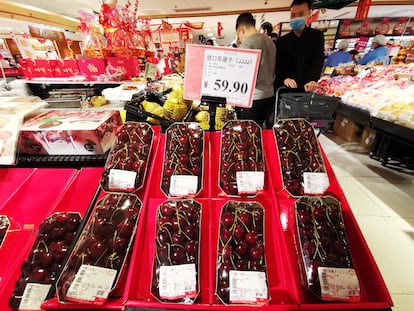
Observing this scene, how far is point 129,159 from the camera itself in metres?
0.87

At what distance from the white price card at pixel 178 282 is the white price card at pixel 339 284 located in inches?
14.6

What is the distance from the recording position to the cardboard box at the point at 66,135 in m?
0.99

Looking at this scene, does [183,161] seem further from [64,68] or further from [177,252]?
[64,68]

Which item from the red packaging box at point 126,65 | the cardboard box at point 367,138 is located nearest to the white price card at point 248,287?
the red packaging box at point 126,65

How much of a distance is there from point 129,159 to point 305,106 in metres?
1.77

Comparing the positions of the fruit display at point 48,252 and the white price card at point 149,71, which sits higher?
the white price card at point 149,71

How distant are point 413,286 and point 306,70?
1851mm

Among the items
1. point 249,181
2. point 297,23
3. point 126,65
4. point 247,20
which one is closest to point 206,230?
point 249,181

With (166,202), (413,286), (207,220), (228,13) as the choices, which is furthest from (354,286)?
(228,13)

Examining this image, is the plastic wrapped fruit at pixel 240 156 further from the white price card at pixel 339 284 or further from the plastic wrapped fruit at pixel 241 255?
the white price card at pixel 339 284

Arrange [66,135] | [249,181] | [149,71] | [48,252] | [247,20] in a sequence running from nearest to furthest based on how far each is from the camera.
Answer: [48,252] < [249,181] < [66,135] < [247,20] < [149,71]

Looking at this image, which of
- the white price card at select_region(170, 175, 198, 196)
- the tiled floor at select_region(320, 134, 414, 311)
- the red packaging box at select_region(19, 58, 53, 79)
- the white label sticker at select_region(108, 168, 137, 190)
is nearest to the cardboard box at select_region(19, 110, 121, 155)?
the white label sticker at select_region(108, 168, 137, 190)

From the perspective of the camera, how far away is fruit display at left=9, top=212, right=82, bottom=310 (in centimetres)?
61

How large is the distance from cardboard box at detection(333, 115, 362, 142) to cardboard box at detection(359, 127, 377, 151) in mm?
156
